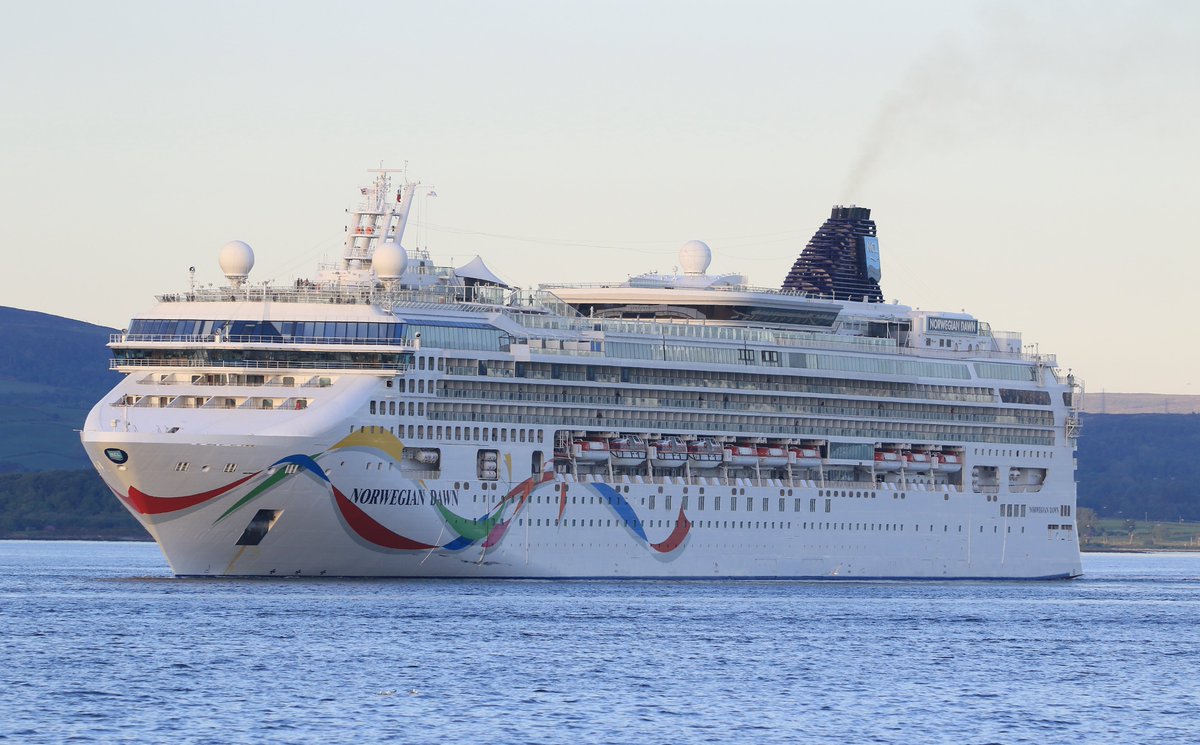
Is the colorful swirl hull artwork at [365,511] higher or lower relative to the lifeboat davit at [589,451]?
lower

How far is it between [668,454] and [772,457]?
672cm

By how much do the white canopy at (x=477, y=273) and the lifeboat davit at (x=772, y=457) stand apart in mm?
14612

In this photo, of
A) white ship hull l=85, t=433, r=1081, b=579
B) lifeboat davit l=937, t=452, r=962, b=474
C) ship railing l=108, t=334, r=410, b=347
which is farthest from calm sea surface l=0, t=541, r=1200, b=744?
lifeboat davit l=937, t=452, r=962, b=474

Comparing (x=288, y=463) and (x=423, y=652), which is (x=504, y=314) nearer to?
(x=288, y=463)

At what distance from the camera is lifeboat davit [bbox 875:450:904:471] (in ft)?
354

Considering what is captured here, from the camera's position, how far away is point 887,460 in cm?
10806

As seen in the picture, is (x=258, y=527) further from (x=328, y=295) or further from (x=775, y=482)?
(x=775, y=482)

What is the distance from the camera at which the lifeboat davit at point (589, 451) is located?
308ft

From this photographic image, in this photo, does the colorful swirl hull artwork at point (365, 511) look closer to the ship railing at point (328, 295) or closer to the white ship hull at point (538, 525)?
the white ship hull at point (538, 525)

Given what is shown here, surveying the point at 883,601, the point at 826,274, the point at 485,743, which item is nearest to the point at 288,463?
the point at 883,601

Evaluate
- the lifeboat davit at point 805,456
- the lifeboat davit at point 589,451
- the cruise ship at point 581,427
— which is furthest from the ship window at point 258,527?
the lifeboat davit at point 805,456

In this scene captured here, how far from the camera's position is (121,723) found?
174 ft

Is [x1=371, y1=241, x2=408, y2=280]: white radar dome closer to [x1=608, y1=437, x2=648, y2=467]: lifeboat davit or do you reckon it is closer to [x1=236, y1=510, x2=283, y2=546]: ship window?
[x1=608, y1=437, x2=648, y2=467]: lifeboat davit

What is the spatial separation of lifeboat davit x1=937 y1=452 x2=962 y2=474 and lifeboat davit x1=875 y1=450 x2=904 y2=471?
9.95 feet
